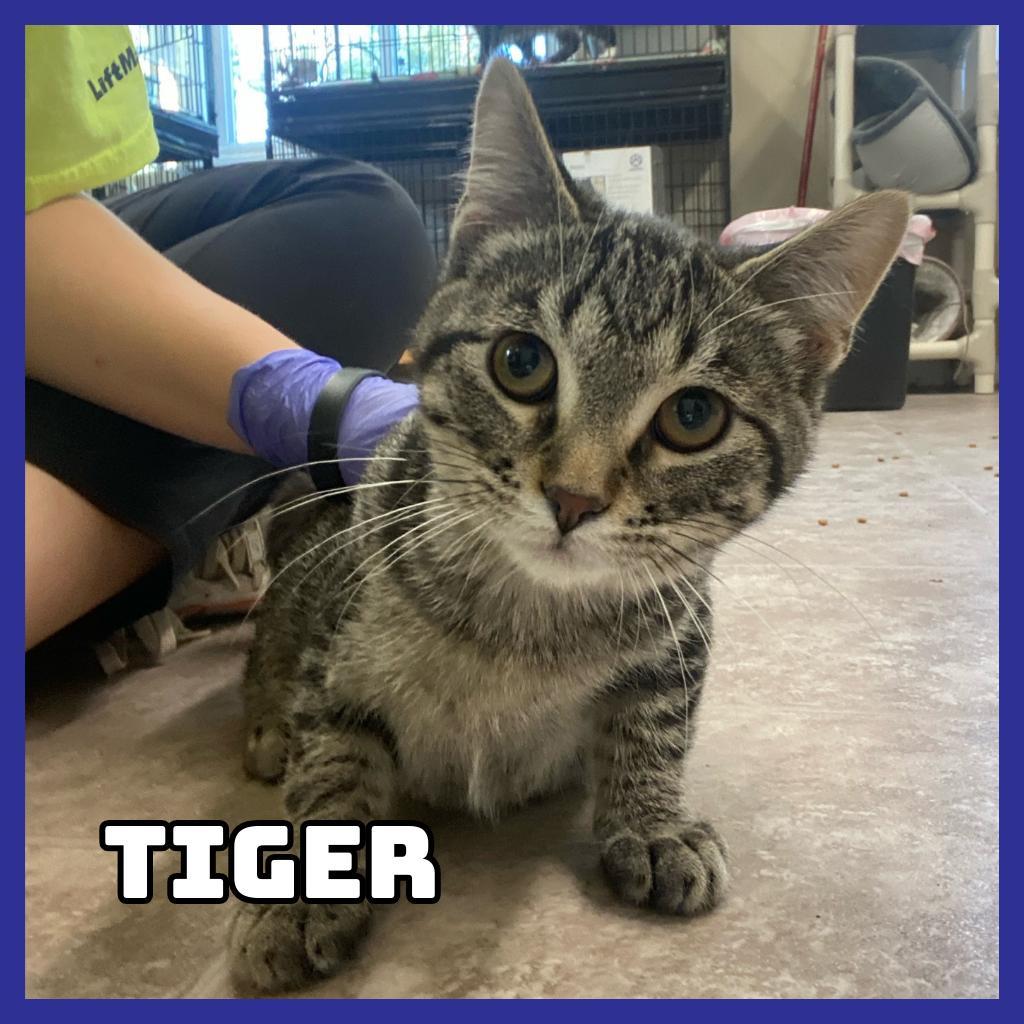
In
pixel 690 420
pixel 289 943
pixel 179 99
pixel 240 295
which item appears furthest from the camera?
pixel 179 99

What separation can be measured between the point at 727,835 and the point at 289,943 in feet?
1.40

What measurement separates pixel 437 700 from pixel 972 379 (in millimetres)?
4211

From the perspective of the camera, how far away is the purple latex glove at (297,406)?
1.20 metres

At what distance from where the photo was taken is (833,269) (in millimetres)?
868

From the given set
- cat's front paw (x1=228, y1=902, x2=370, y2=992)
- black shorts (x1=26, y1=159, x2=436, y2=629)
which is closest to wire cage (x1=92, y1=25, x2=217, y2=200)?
black shorts (x1=26, y1=159, x2=436, y2=629)

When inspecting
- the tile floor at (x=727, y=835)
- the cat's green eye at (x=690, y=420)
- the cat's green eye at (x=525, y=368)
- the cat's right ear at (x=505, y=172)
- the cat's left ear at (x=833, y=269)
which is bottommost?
the tile floor at (x=727, y=835)

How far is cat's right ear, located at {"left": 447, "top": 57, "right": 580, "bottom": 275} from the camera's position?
870 millimetres

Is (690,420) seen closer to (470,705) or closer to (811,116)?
(470,705)

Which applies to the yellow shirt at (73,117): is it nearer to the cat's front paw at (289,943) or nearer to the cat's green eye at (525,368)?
the cat's green eye at (525,368)

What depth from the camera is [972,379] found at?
4336 mm

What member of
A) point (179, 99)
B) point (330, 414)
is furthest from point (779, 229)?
point (330, 414)

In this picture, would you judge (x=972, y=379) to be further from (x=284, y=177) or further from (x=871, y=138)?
(x=284, y=177)

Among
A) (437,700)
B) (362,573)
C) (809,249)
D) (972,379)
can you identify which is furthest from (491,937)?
(972,379)

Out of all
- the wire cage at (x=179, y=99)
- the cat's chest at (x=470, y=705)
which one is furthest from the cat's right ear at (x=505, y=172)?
the wire cage at (x=179, y=99)
